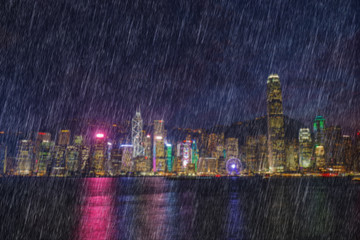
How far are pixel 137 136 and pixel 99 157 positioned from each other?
3049 cm

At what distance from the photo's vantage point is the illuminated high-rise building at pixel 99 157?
193m

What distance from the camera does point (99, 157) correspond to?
19388 cm

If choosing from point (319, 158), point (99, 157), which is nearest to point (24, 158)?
point (99, 157)

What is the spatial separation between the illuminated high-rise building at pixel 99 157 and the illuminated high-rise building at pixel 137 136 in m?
22.1

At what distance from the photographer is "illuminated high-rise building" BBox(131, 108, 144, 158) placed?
181m

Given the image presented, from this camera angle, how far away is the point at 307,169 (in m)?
196

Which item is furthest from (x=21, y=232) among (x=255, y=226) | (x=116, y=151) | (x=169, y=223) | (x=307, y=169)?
(x=307, y=169)

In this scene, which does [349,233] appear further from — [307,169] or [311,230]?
[307,169]

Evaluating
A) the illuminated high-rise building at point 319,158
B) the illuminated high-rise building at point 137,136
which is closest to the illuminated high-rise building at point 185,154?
the illuminated high-rise building at point 137,136

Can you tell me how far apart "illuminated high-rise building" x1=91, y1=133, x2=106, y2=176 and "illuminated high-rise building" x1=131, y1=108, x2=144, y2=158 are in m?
22.1

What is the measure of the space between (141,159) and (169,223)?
160m

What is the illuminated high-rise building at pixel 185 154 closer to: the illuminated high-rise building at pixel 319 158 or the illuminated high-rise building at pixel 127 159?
the illuminated high-rise building at pixel 127 159

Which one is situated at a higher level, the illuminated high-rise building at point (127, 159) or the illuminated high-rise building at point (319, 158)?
the illuminated high-rise building at point (319, 158)

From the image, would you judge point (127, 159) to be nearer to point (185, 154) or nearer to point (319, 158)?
point (185, 154)
